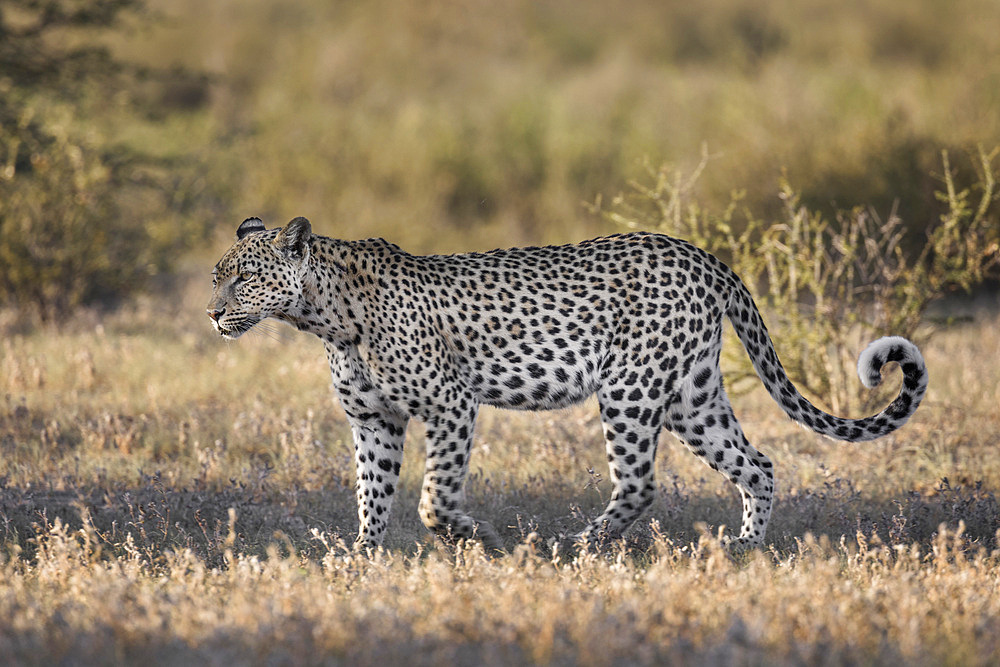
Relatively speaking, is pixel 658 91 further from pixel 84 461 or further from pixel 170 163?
pixel 84 461

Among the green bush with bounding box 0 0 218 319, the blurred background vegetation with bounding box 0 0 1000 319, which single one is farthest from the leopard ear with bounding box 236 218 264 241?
the green bush with bounding box 0 0 218 319

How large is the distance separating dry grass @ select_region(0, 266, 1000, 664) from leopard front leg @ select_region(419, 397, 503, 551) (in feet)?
0.74

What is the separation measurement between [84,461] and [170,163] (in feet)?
25.4

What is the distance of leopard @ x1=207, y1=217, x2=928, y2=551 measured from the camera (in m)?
5.65

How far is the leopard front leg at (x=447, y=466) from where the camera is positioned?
18.7ft

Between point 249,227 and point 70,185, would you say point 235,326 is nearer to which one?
point 249,227

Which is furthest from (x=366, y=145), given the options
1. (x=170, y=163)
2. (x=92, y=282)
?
(x=92, y=282)

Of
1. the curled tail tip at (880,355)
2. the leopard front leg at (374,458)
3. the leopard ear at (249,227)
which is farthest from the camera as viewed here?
the leopard ear at (249,227)

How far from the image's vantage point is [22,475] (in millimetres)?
7082

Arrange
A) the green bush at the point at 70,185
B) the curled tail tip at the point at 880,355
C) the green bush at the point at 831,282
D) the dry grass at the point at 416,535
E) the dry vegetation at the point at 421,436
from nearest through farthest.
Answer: the dry grass at the point at 416,535 < the dry vegetation at the point at 421,436 < the curled tail tip at the point at 880,355 < the green bush at the point at 831,282 < the green bush at the point at 70,185

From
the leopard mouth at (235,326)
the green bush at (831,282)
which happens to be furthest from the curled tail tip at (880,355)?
the leopard mouth at (235,326)

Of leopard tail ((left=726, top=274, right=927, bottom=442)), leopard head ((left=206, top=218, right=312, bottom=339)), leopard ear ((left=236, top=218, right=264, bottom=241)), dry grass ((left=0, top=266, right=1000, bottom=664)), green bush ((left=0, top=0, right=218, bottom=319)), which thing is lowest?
dry grass ((left=0, top=266, right=1000, bottom=664))

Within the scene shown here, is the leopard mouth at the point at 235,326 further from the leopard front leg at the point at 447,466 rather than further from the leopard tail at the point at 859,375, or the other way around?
the leopard tail at the point at 859,375

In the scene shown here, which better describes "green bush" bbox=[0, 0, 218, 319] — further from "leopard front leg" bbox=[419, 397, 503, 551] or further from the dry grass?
"leopard front leg" bbox=[419, 397, 503, 551]
